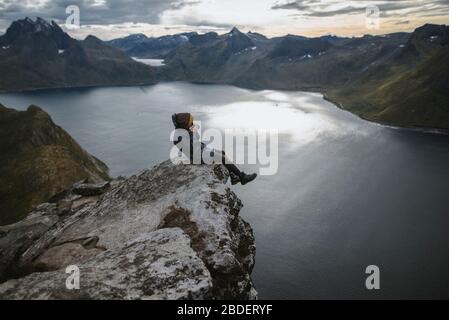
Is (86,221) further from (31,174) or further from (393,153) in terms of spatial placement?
(393,153)

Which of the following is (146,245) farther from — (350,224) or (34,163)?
(34,163)

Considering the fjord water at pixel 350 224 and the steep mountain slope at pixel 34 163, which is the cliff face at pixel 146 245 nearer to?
the fjord water at pixel 350 224

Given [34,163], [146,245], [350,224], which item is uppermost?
[146,245]

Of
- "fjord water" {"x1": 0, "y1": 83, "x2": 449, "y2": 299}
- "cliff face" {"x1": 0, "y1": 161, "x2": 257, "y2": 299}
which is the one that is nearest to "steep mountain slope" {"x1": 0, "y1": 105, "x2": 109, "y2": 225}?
"fjord water" {"x1": 0, "y1": 83, "x2": 449, "y2": 299}

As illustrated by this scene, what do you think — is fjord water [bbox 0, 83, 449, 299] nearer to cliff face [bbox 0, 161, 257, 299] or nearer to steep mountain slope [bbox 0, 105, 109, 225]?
steep mountain slope [bbox 0, 105, 109, 225]

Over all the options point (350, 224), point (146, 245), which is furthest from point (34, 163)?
point (146, 245)

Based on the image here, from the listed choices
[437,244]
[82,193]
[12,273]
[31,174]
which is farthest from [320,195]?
[12,273]

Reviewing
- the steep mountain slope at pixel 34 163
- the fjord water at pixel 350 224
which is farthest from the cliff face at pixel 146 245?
the steep mountain slope at pixel 34 163
